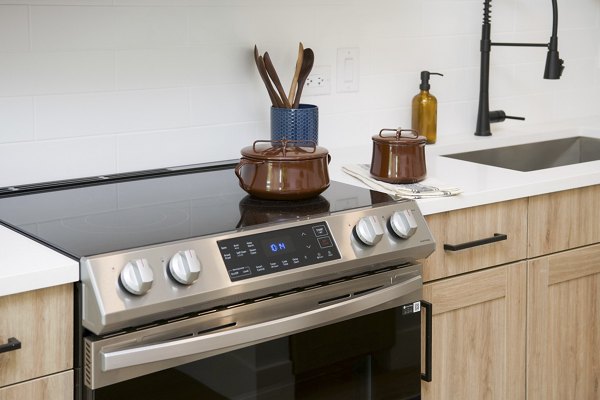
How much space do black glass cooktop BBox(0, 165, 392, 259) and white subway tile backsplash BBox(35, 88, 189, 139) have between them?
0.39 feet

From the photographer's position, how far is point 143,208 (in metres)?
1.94

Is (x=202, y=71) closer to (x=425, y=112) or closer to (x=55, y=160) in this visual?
(x=55, y=160)

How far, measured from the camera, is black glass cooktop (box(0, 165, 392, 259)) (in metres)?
1.71

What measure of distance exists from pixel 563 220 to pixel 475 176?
0.82 ft

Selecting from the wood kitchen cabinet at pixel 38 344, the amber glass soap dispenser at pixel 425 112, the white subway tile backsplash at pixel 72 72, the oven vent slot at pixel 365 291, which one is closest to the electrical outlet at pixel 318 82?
the amber glass soap dispenser at pixel 425 112

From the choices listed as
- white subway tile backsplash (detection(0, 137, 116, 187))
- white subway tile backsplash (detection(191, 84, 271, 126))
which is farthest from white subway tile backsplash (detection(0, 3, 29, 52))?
white subway tile backsplash (detection(191, 84, 271, 126))

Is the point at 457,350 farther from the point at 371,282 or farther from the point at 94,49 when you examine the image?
the point at 94,49

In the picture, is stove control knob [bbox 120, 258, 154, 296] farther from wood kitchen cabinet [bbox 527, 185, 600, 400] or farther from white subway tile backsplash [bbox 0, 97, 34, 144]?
wood kitchen cabinet [bbox 527, 185, 600, 400]

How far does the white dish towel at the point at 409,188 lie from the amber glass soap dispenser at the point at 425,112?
0.54 metres

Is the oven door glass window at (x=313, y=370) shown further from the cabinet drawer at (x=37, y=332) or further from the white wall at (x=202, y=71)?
the white wall at (x=202, y=71)

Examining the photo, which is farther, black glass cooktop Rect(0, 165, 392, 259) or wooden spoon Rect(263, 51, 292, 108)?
wooden spoon Rect(263, 51, 292, 108)

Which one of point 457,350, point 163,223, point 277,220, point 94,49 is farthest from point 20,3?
point 457,350

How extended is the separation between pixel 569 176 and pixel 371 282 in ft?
2.30

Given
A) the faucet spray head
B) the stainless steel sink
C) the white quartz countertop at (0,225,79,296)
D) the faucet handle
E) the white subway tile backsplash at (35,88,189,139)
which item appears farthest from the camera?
the faucet handle
